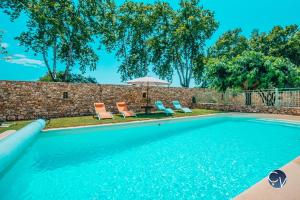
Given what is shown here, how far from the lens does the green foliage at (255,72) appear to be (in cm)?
1606

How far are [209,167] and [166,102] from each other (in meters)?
14.1

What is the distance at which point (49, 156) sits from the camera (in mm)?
6004

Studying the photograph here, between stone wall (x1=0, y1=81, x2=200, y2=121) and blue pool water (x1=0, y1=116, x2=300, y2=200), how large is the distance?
5.03 meters

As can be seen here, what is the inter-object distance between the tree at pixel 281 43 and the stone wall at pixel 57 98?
19.2 meters

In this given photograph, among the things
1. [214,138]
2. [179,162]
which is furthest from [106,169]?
[214,138]

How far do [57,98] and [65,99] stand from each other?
0.49m

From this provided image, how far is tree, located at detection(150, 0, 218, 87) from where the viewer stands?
89.9 feet

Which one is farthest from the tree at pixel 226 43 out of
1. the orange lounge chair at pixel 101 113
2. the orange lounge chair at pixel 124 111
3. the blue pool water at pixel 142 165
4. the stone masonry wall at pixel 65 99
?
the blue pool water at pixel 142 165

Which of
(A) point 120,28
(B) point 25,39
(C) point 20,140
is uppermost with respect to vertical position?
(A) point 120,28

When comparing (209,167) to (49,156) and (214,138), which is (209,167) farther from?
(49,156)

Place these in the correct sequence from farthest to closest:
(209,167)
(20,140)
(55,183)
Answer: (20,140), (209,167), (55,183)

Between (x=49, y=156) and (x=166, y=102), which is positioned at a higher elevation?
(x=166, y=102)

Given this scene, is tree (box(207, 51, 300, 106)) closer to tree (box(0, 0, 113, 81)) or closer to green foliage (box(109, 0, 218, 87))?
green foliage (box(109, 0, 218, 87))

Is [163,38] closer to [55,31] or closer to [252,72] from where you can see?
[55,31]
